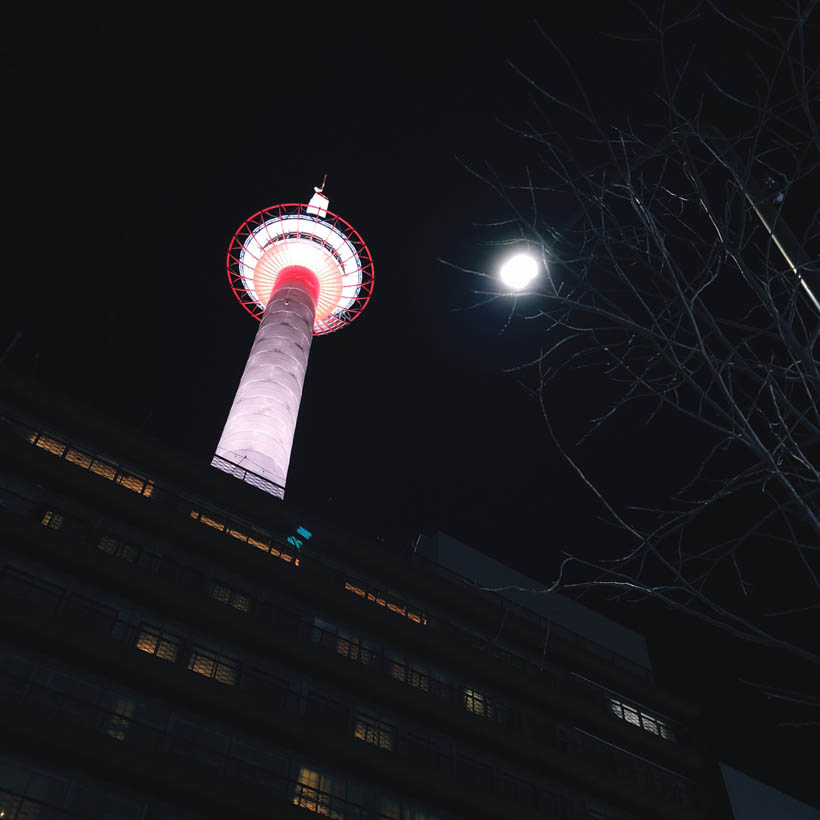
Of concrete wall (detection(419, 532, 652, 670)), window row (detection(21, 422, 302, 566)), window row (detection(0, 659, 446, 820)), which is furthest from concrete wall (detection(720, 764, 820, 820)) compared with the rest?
window row (detection(21, 422, 302, 566))

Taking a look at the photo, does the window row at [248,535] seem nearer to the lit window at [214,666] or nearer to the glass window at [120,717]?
the lit window at [214,666]

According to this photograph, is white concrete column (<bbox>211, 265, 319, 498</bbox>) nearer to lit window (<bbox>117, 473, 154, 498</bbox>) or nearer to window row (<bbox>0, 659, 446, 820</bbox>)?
lit window (<bbox>117, 473, 154, 498</bbox>)

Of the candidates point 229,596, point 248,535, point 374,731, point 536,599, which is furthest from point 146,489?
point 536,599

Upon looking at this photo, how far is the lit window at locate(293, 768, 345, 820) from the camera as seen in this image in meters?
26.9

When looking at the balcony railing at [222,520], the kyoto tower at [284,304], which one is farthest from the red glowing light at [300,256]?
the balcony railing at [222,520]

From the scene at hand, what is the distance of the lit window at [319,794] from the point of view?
1060 inches

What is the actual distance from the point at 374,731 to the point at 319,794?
4305 millimetres

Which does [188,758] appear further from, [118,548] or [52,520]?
[52,520]

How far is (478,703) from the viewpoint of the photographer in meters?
35.9

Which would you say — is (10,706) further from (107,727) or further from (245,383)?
(245,383)

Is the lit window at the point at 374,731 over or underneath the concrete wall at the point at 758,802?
underneath

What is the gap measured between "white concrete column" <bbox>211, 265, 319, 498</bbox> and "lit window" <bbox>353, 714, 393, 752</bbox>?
12858 mm

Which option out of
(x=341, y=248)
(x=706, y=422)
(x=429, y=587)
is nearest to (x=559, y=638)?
(x=429, y=587)

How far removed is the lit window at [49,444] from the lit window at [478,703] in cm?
1995
